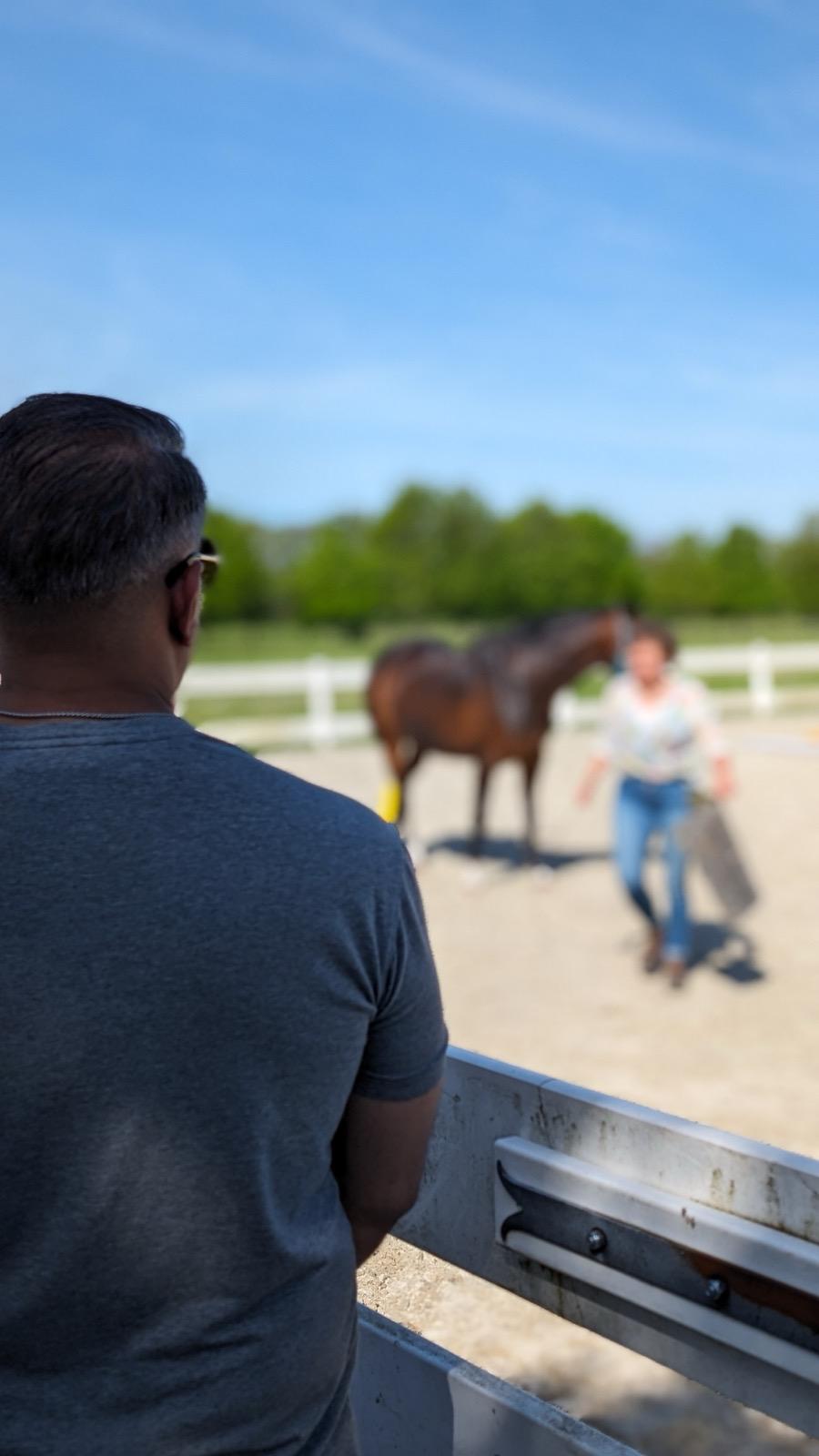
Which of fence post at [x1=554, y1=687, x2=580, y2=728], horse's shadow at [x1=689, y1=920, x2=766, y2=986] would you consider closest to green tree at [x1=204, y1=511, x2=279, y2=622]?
fence post at [x1=554, y1=687, x2=580, y2=728]

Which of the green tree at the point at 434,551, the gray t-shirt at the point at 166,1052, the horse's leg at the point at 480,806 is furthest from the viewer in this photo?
the green tree at the point at 434,551

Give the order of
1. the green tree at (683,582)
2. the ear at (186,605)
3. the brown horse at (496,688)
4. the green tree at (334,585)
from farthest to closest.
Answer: the green tree at (683,582), the green tree at (334,585), the brown horse at (496,688), the ear at (186,605)

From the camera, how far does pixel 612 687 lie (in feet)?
23.1

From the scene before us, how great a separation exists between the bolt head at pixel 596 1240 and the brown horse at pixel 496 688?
8.03m

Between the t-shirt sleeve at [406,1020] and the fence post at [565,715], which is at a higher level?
the t-shirt sleeve at [406,1020]

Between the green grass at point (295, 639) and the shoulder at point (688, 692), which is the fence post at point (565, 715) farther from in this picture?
the green grass at point (295, 639)

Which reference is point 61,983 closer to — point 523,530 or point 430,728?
point 430,728

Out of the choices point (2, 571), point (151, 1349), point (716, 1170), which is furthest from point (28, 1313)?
point (716, 1170)

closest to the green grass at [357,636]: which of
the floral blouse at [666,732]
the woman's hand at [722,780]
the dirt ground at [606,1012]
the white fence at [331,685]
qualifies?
the white fence at [331,685]

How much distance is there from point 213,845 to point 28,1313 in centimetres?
43

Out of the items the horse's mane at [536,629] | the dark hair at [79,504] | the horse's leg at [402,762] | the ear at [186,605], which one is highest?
the dark hair at [79,504]

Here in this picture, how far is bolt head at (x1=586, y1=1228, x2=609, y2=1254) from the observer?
1.63m

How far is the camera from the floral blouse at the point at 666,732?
667 centimetres

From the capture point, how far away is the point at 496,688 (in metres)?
9.94
